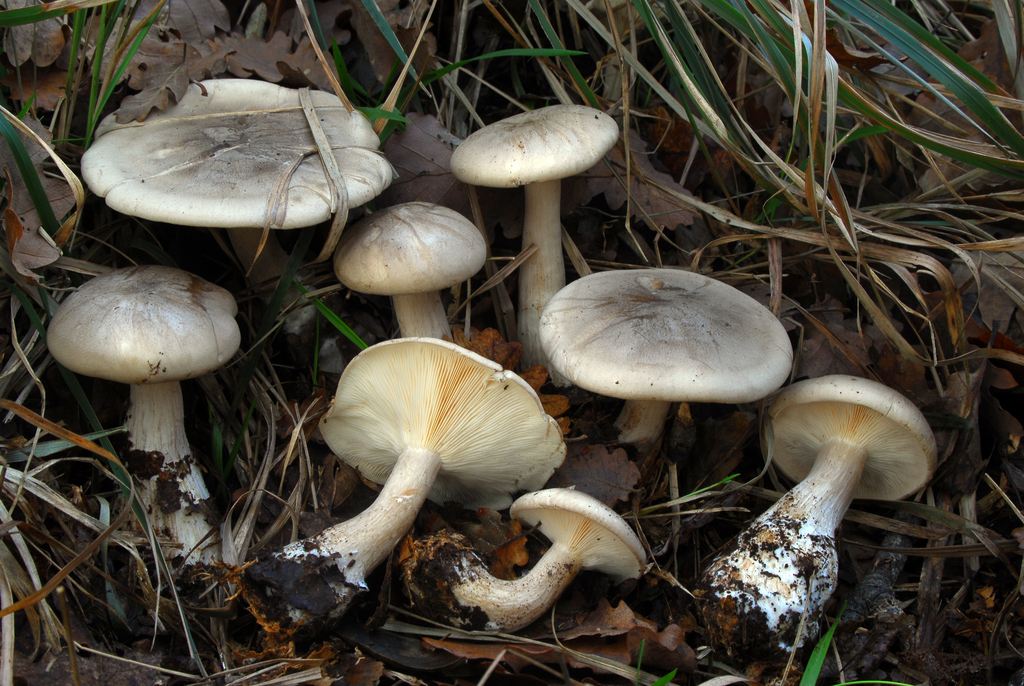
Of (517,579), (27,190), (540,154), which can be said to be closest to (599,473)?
(517,579)

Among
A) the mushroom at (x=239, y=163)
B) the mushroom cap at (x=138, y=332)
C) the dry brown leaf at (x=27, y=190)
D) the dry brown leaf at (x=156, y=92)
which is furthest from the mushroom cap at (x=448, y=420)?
the dry brown leaf at (x=156, y=92)

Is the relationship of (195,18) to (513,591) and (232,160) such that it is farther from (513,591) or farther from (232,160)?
(513,591)

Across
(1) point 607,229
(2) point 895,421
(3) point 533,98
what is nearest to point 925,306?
(2) point 895,421

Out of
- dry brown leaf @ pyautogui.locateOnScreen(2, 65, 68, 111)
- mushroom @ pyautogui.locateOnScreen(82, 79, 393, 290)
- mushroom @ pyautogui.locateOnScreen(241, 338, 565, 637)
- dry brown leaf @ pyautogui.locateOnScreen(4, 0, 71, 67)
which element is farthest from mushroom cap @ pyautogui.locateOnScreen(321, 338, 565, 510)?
dry brown leaf @ pyautogui.locateOnScreen(4, 0, 71, 67)

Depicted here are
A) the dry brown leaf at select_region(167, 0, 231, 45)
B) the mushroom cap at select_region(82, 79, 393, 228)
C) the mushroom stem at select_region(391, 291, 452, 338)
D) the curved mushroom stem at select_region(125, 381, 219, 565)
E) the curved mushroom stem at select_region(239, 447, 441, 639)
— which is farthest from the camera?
the dry brown leaf at select_region(167, 0, 231, 45)

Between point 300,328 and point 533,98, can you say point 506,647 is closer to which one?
point 300,328

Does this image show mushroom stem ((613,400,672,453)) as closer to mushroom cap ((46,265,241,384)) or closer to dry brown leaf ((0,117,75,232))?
mushroom cap ((46,265,241,384))

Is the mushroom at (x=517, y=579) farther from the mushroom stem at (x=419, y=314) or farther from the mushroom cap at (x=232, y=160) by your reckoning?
the mushroom cap at (x=232, y=160)
